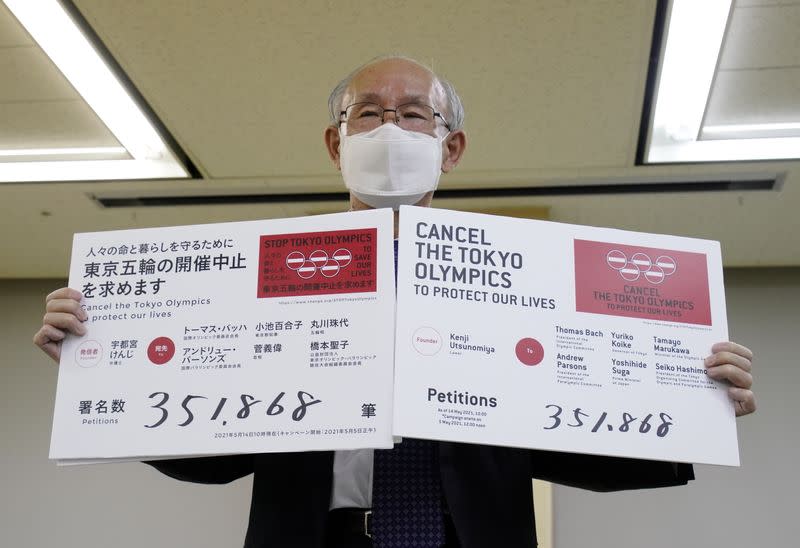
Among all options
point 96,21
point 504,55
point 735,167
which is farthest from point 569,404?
point 735,167

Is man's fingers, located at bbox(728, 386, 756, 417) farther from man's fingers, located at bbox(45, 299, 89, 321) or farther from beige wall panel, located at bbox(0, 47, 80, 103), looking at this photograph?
beige wall panel, located at bbox(0, 47, 80, 103)

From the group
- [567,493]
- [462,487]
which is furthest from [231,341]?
[567,493]

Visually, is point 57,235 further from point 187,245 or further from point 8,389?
point 187,245

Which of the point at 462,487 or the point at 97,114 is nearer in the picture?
the point at 462,487

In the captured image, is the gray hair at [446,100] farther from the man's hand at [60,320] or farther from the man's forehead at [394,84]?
the man's hand at [60,320]

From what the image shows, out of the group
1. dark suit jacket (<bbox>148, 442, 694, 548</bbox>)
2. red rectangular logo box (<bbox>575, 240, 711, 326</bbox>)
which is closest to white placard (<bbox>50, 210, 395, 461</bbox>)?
dark suit jacket (<bbox>148, 442, 694, 548</bbox>)

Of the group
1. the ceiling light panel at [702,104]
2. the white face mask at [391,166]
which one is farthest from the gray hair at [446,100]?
the ceiling light panel at [702,104]

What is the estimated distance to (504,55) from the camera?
2410 millimetres

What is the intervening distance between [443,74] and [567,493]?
1876 millimetres

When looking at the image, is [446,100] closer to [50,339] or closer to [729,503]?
[50,339]

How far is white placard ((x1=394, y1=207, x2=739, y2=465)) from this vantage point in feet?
3.70

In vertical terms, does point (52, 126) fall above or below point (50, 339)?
above

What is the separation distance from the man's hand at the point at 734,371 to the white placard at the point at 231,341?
1.52 ft

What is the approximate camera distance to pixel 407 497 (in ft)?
4.00
